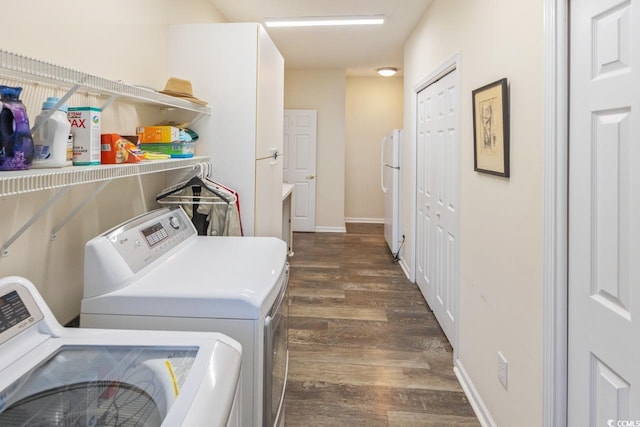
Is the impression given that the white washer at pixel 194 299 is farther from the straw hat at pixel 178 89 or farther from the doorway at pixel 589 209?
the doorway at pixel 589 209

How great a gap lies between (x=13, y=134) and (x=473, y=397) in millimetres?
2327

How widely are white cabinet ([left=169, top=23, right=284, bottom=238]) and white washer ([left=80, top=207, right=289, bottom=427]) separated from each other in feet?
2.80

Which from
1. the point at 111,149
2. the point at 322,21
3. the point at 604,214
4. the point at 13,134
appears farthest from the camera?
the point at 322,21

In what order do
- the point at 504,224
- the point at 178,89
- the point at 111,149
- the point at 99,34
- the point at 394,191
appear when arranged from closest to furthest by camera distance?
the point at 111,149
the point at 99,34
the point at 504,224
the point at 178,89
the point at 394,191

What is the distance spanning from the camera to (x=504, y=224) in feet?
6.03

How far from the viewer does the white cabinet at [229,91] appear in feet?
7.72

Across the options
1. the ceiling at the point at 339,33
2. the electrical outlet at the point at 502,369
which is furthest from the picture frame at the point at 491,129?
the ceiling at the point at 339,33

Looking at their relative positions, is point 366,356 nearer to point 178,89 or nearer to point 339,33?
point 178,89

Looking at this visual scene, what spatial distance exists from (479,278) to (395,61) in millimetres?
4615

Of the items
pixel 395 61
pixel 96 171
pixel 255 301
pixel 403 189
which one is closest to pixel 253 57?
pixel 96 171

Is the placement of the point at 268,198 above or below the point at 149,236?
above

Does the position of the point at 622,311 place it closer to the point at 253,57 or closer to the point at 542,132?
the point at 542,132

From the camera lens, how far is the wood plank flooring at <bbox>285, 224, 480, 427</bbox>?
2.13m

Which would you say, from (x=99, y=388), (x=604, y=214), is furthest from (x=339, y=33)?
(x=99, y=388)
